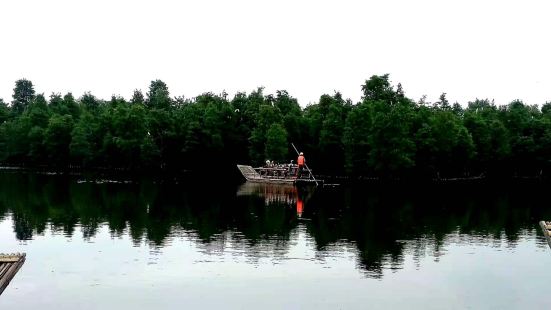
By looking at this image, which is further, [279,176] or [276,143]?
[276,143]

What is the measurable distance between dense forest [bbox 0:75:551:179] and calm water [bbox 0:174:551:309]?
31900mm

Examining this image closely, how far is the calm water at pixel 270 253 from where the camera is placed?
20.7m

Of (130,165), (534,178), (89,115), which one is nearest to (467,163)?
(534,178)

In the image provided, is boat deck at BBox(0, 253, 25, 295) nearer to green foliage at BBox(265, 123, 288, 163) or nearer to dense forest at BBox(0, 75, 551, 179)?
dense forest at BBox(0, 75, 551, 179)

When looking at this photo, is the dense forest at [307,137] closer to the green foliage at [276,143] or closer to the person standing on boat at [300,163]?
the green foliage at [276,143]

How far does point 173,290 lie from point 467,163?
72100 millimetres

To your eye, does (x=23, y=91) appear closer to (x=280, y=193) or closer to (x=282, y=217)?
(x=280, y=193)

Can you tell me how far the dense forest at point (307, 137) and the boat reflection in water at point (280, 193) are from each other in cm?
1704

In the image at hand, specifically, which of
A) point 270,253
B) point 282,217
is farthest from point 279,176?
point 270,253

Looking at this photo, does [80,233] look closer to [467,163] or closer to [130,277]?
[130,277]

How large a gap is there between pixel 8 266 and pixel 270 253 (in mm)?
11848

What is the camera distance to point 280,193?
5781 centimetres

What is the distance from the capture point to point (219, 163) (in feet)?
311

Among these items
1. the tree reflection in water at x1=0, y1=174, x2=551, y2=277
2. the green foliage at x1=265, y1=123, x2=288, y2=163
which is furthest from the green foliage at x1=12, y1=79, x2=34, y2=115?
the tree reflection in water at x1=0, y1=174, x2=551, y2=277
